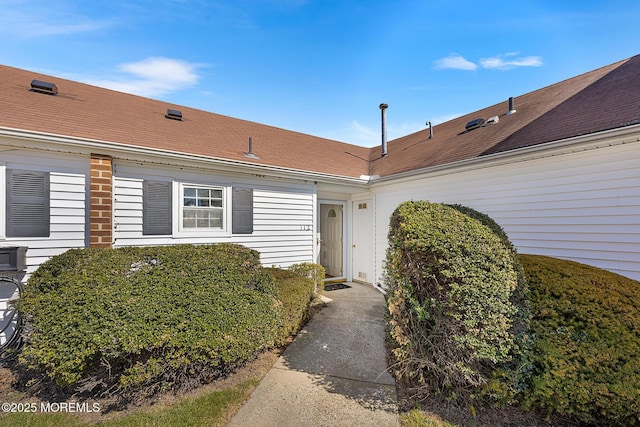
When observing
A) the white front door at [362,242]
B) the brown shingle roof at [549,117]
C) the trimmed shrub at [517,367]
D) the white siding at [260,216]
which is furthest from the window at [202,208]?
Answer: the trimmed shrub at [517,367]

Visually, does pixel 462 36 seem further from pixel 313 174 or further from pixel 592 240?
pixel 592 240

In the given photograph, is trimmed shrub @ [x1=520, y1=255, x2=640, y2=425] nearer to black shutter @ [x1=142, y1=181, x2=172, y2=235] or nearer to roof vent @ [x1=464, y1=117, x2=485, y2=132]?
roof vent @ [x1=464, y1=117, x2=485, y2=132]

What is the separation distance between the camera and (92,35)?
5.78 m

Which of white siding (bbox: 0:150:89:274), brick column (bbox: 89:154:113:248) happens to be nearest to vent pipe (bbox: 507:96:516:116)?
brick column (bbox: 89:154:113:248)

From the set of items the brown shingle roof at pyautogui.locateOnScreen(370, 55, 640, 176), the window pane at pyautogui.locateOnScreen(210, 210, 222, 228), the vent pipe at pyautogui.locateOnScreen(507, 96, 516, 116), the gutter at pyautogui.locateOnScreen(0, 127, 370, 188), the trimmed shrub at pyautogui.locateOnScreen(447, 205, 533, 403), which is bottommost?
the trimmed shrub at pyautogui.locateOnScreen(447, 205, 533, 403)

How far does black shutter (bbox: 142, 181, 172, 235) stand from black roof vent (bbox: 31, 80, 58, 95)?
11.0ft

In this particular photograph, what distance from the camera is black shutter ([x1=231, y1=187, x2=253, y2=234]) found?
594 cm

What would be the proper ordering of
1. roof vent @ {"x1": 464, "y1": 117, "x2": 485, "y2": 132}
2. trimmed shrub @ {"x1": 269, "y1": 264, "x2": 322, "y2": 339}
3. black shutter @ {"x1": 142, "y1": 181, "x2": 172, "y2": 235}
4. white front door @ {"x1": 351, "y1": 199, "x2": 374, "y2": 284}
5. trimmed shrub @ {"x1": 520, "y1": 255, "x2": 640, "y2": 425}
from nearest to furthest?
trimmed shrub @ {"x1": 520, "y1": 255, "x2": 640, "y2": 425}, trimmed shrub @ {"x1": 269, "y1": 264, "x2": 322, "y2": 339}, black shutter @ {"x1": 142, "y1": 181, "x2": 172, "y2": 235}, roof vent @ {"x1": 464, "y1": 117, "x2": 485, "y2": 132}, white front door @ {"x1": 351, "y1": 199, "x2": 374, "y2": 284}

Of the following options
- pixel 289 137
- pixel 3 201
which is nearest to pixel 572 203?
pixel 289 137

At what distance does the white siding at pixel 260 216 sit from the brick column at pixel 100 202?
19 centimetres

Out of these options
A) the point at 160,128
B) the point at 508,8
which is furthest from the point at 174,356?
the point at 508,8

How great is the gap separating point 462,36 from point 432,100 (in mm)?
1799

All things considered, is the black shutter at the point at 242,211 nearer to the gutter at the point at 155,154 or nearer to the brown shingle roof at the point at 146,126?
the gutter at the point at 155,154

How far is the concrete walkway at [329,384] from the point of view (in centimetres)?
266
